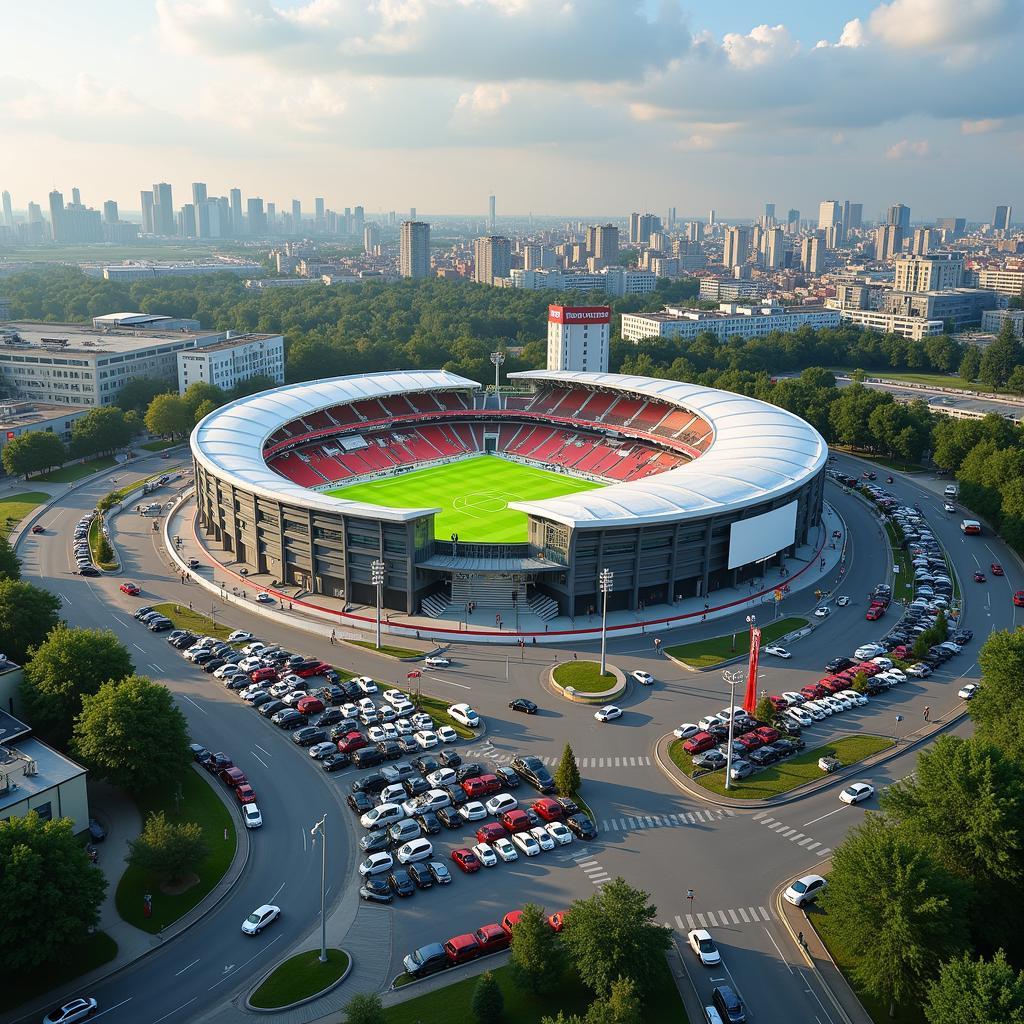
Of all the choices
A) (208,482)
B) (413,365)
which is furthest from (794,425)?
(413,365)

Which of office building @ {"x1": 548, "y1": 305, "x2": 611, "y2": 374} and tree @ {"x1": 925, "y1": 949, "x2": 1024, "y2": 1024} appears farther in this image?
office building @ {"x1": 548, "y1": 305, "x2": 611, "y2": 374}

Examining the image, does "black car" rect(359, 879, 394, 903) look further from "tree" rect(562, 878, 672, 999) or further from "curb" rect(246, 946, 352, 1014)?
"tree" rect(562, 878, 672, 999)

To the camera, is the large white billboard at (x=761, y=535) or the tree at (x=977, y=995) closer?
the tree at (x=977, y=995)

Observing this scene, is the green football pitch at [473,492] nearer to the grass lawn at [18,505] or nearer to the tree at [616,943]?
the grass lawn at [18,505]

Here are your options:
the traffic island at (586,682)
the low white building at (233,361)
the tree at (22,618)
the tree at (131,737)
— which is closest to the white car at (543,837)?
the traffic island at (586,682)

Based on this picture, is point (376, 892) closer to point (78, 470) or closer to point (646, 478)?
point (646, 478)

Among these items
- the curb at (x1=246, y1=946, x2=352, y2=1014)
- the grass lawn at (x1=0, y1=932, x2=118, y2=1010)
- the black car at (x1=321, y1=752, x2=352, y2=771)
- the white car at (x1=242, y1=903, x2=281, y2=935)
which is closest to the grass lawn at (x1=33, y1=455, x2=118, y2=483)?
the black car at (x1=321, y1=752, x2=352, y2=771)

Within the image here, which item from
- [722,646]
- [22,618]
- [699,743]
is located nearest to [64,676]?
[22,618]
